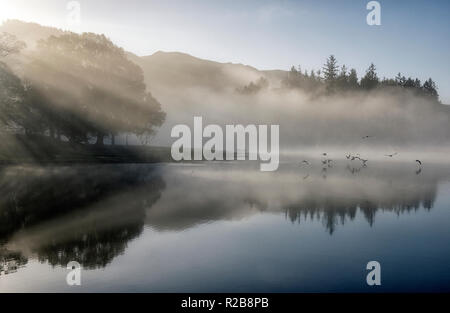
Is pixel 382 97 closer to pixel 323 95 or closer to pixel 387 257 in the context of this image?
pixel 323 95

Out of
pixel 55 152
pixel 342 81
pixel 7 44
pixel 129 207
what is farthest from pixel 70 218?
pixel 342 81

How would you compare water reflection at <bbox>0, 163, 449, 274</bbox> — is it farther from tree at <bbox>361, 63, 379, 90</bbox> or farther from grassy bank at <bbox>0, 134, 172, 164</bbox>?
tree at <bbox>361, 63, 379, 90</bbox>

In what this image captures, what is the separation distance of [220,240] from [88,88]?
70334 millimetres

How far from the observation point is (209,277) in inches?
607

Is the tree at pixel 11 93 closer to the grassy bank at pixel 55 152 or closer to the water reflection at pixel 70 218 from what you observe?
the grassy bank at pixel 55 152

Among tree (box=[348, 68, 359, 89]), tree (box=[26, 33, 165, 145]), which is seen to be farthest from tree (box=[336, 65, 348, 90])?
tree (box=[26, 33, 165, 145])

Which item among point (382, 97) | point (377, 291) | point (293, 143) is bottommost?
point (377, 291)

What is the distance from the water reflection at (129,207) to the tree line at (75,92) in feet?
86.1

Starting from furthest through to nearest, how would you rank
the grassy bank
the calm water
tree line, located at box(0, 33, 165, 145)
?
tree line, located at box(0, 33, 165, 145)
the grassy bank
the calm water

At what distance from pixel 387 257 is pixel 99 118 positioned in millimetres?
73784

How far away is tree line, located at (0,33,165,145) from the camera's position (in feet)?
235

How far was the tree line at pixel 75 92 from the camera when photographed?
71.6 m
